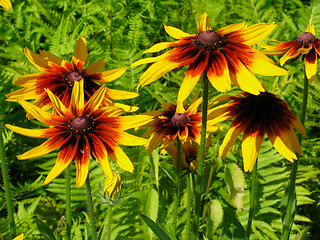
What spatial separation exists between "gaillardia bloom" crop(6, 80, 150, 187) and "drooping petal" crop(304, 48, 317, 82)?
57cm

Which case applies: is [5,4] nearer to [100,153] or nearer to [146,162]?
[100,153]

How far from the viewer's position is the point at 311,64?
1.31 m

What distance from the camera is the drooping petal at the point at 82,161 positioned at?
1.08 m

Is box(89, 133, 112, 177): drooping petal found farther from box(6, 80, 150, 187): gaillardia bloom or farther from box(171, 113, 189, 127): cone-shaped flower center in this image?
box(171, 113, 189, 127): cone-shaped flower center

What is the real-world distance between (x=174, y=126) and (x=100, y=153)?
44 centimetres

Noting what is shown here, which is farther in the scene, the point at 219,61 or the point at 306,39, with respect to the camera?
the point at 306,39

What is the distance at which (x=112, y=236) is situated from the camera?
6.27 ft

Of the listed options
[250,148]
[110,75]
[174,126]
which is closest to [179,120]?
[174,126]

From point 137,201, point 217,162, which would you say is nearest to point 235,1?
point 217,162

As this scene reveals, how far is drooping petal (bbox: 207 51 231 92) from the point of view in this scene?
960 millimetres

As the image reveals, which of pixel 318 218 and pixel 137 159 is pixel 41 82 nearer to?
pixel 137 159

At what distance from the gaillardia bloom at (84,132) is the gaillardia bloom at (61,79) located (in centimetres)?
16

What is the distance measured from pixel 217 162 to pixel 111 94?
2.90ft

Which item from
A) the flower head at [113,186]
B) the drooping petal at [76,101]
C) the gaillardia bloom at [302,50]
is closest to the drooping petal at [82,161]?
the drooping petal at [76,101]
